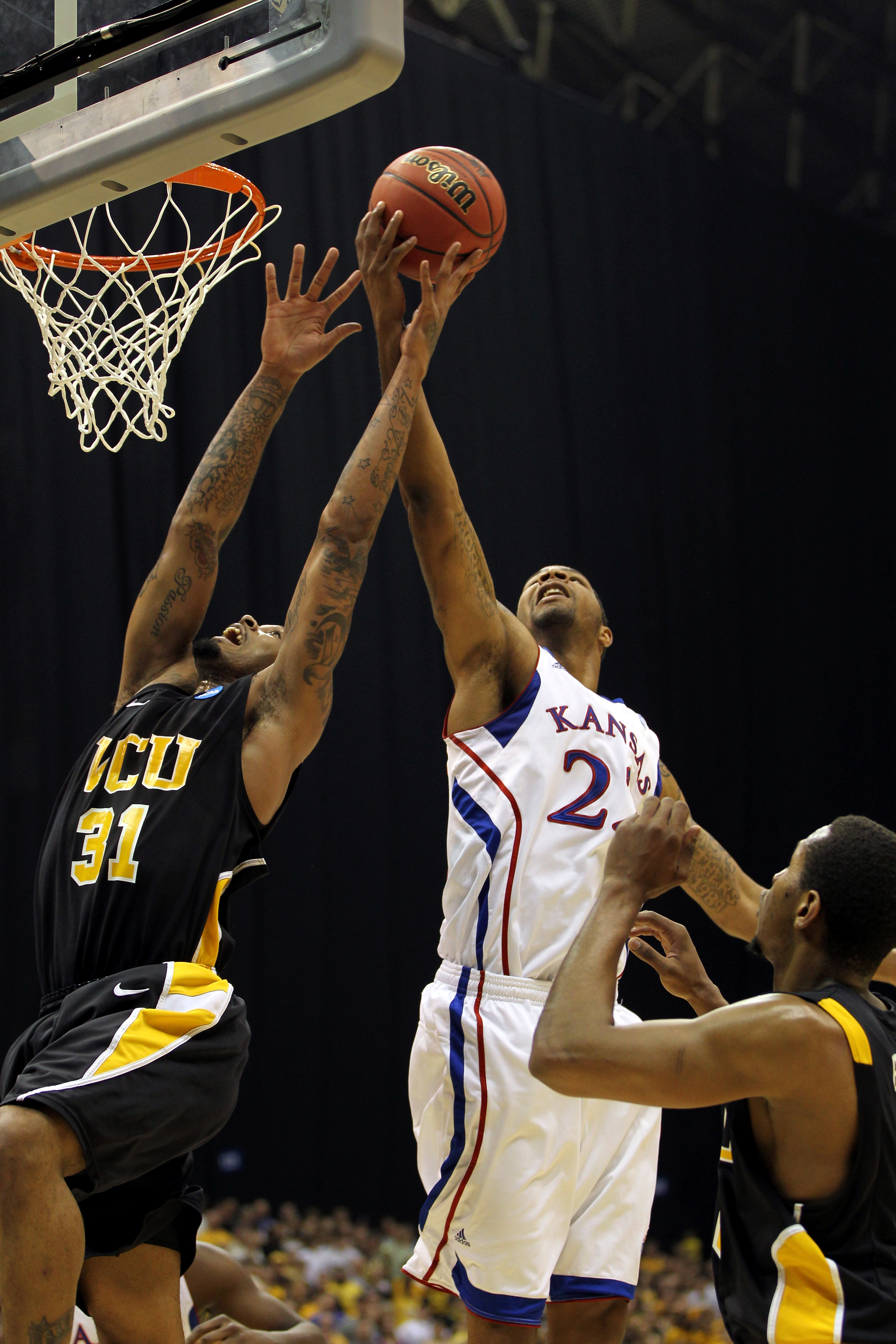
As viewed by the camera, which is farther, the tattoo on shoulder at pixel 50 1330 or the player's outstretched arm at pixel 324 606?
the player's outstretched arm at pixel 324 606

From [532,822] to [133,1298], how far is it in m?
1.29

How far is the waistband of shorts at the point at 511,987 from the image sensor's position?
2.86 m

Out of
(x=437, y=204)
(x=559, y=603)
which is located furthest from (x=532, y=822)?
(x=437, y=204)

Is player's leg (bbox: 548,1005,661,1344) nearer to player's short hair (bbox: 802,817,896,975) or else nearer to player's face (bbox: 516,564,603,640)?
player's short hair (bbox: 802,817,896,975)

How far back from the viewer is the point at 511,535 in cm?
567

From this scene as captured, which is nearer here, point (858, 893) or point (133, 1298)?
point (858, 893)

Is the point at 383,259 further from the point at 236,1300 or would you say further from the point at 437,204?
the point at 236,1300

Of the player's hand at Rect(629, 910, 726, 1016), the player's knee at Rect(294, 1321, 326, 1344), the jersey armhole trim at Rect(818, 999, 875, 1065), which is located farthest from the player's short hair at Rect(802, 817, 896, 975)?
the player's knee at Rect(294, 1321, 326, 1344)

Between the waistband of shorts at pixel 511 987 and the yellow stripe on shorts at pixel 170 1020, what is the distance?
0.60 metres

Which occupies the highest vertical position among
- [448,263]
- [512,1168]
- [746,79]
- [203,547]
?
[746,79]

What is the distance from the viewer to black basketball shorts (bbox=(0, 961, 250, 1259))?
2301 mm

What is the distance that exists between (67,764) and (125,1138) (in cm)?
317

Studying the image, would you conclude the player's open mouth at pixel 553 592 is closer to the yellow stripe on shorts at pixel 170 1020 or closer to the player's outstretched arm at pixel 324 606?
the player's outstretched arm at pixel 324 606

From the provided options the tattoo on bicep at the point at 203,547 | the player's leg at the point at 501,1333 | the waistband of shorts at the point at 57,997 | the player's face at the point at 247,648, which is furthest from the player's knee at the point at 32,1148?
the tattoo on bicep at the point at 203,547
